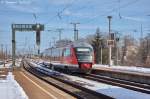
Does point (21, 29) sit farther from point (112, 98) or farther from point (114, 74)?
point (112, 98)

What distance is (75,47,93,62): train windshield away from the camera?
48.7 m

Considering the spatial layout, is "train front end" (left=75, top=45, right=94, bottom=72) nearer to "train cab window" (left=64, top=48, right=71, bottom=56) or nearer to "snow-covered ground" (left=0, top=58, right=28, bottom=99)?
"train cab window" (left=64, top=48, right=71, bottom=56)

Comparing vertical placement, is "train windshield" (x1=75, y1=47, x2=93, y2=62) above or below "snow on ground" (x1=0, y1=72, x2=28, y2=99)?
above

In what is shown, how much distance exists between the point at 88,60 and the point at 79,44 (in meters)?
2.07

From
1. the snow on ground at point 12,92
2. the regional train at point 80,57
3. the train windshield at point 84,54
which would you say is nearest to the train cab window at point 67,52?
the regional train at point 80,57

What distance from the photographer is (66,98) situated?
2459 centimetres

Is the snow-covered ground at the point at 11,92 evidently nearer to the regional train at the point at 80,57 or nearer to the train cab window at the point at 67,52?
the regional train at the point at 80,57

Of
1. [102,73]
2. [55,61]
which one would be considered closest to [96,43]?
[55,61]

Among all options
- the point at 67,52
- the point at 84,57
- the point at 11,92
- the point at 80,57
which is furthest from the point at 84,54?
the point at 11,92

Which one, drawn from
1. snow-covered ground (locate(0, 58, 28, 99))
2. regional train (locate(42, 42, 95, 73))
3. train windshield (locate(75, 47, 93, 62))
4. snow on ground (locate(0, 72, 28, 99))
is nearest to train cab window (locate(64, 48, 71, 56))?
regional train (locate(42, 42, 95, 73))

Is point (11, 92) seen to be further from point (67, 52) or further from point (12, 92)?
point (67, 52)

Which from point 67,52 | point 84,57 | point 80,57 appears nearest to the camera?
point 80,57

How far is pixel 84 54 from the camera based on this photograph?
4916cm

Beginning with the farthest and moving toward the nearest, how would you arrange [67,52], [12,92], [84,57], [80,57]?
[67,52] < [84,57] < [80,57] < [12,92]
